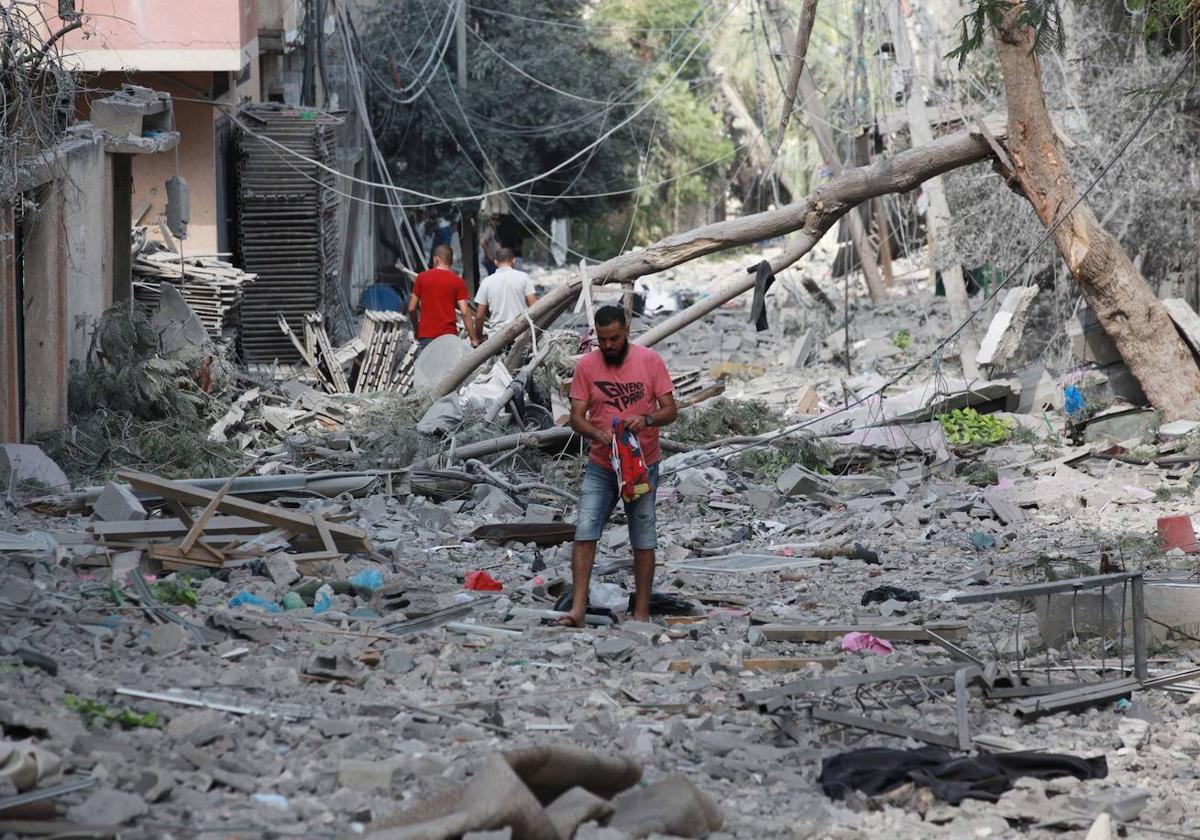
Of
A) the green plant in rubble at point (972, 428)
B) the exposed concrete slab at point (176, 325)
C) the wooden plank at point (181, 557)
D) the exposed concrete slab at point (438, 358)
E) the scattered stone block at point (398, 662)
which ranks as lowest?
the scattered stone block at point (398, 662)

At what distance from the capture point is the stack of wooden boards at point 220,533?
835 cm

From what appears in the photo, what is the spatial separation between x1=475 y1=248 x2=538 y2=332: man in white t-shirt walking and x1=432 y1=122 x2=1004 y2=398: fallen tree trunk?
1235 millimetres

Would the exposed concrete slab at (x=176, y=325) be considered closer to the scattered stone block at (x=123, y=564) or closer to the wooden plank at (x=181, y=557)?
the wooden plank at (x=181, y=557)

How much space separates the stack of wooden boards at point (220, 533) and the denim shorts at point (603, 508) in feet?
5.50

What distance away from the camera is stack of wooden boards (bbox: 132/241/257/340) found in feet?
53.3

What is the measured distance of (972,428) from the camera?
14086 mm

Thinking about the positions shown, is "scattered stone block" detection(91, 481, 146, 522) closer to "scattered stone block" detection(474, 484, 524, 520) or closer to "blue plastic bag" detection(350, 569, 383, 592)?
"blue plastic bag" detection(350, 569, 383, 592)

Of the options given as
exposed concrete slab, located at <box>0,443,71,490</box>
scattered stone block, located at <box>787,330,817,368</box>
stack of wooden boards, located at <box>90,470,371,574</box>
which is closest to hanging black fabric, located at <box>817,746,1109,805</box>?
stack of wooden boards, located at <box>90,470,371,574</box>

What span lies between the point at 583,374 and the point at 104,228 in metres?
8.55

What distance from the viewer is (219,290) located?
16672 mm

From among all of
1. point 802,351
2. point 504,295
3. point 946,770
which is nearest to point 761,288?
point 504,295

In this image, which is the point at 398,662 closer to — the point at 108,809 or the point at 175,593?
the point at 175,593

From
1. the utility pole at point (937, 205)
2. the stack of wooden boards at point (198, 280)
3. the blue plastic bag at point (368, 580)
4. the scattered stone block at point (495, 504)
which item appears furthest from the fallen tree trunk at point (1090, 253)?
the stack of wooden boards at point (198, 280)

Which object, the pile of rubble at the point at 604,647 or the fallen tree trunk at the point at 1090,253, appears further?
the fallen tree trunk at the point at 1090,253
